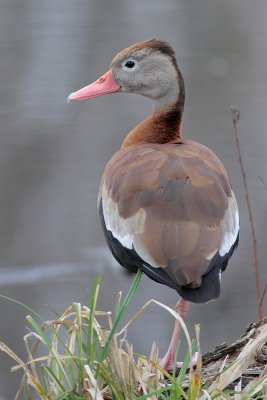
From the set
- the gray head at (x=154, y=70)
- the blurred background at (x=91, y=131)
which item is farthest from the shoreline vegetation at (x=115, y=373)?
the blurred background at (x=91, y=131)

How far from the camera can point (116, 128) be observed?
23.2 feet

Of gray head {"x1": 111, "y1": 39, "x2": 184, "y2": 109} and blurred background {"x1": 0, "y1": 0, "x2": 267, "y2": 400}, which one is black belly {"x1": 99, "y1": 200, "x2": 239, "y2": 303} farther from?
blurred background {"x1": 0, "y1": 0, "x2": 267, "y2": 400}

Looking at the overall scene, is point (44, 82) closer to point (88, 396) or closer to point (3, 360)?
point (3, 360)

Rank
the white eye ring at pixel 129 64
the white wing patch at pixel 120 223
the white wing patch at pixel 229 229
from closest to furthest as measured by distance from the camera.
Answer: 1. the white wing patch at pixel 229 229
2. the white wing patch at pixel 120 223
3. the white eye ring at pixel 129 64

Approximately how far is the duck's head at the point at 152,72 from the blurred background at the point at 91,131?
83.4 inches

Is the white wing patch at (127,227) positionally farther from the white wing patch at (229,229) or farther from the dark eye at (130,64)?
the dark eye at (130,64)

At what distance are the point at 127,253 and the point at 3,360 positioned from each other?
3008 mm

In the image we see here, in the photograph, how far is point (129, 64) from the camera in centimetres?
462

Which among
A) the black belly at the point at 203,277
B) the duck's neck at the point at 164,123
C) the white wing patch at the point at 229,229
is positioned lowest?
the black belly at the point at 203,277

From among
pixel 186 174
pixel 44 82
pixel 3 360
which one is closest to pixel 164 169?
pixel 186 174

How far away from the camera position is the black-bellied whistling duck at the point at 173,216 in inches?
136

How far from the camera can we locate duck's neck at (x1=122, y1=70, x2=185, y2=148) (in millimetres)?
4465

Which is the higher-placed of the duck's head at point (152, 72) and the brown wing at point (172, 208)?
the duck's head at point (152, 72)

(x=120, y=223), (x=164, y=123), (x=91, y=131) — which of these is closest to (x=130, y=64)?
(x=164, y=123)
